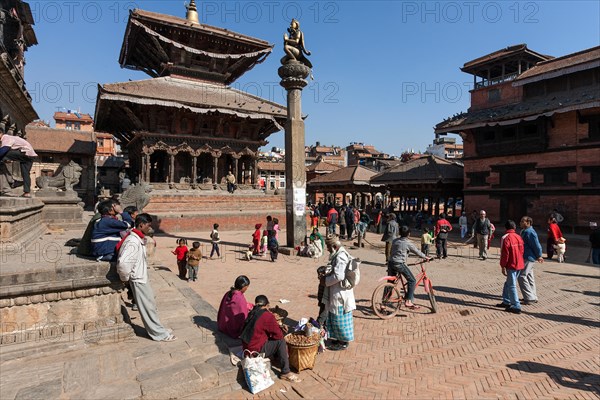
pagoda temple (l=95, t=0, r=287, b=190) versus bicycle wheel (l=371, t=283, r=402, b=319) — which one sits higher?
pagoda temple (l=95, t=0, r=287, b=190)

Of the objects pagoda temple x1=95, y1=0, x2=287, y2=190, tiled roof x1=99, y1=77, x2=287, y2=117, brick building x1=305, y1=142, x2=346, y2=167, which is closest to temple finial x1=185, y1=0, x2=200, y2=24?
pagoda temple x1=95, y1=0, x2=287, y2=190

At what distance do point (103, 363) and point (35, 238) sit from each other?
167 inches

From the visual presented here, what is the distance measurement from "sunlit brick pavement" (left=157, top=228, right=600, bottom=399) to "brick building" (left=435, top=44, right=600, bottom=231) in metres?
12.4

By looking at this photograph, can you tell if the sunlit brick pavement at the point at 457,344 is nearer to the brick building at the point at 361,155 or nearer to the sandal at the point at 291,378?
the sandal at the point at 291,378

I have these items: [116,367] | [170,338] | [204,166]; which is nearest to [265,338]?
[170,338]

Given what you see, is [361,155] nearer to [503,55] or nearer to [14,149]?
[503,55]

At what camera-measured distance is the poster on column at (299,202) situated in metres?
13.4

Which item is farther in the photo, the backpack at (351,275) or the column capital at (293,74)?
the column capital at (293,74)

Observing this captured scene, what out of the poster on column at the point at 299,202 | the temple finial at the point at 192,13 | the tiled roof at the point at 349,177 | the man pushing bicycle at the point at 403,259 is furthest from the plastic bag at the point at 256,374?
the temple finial at the point at 192,13

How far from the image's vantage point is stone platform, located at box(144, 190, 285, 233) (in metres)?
18.7

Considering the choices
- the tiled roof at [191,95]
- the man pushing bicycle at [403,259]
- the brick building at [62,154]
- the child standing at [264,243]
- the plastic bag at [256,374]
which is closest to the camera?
the plastic bag at [256,374]

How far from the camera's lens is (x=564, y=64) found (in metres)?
21.7

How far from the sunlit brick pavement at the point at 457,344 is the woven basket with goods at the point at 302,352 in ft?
0.41

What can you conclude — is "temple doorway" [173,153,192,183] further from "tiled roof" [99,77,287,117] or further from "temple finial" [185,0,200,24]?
"temple finial" [185,0,200,24]
